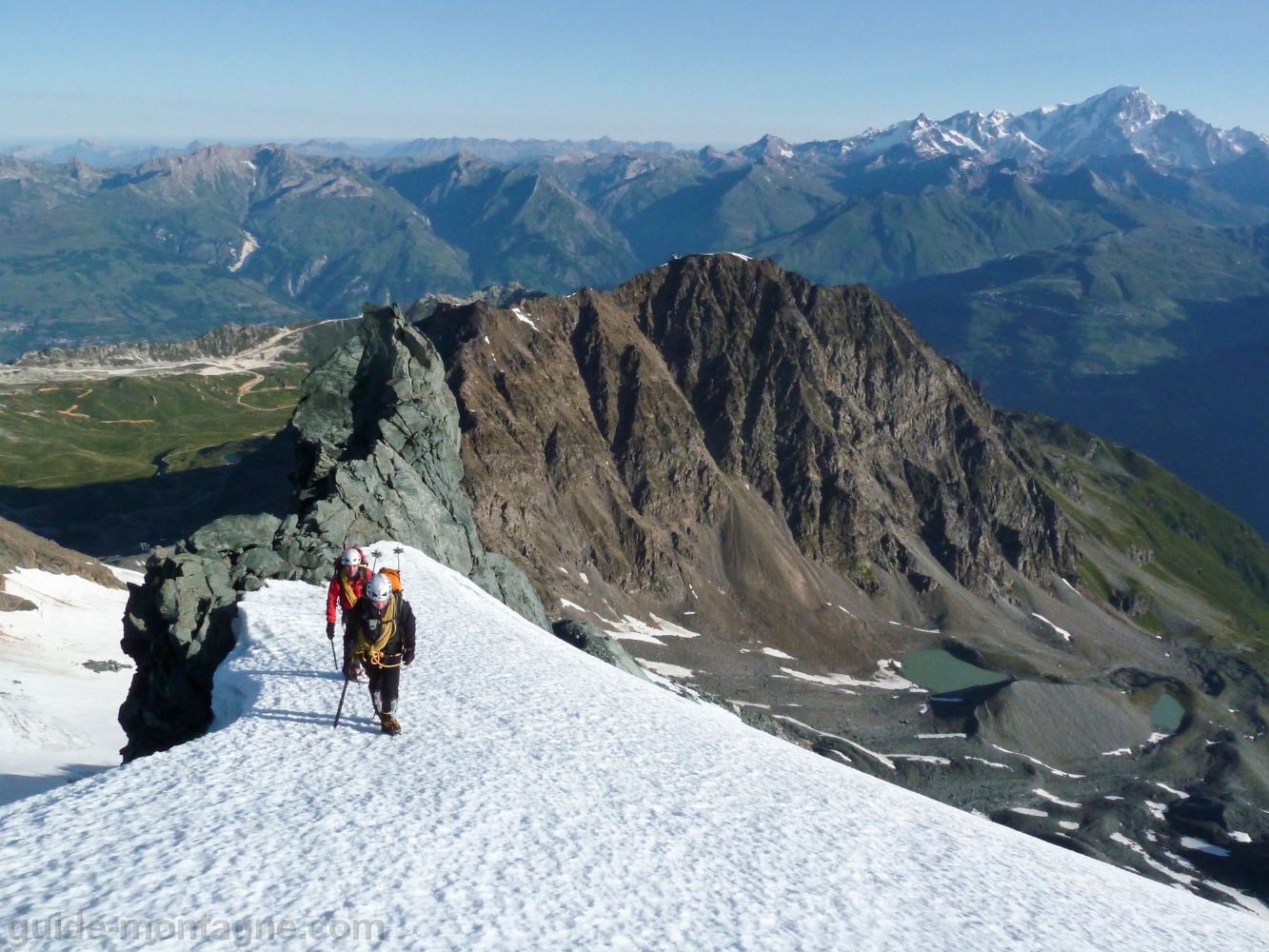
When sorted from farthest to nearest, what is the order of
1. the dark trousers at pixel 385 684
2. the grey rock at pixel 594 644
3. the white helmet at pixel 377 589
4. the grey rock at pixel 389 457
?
the grey rock at pixel 594 644
the grey rock at pixel 389 457
the dark trousers at pixel 385 684
the white helmet at pixel 377 589

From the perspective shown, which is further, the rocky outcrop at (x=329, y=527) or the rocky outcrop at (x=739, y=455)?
the rocky outcrop at (x=739, y=455)

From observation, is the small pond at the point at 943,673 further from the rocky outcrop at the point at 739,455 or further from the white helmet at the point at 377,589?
the white helmet at the point at 377,589

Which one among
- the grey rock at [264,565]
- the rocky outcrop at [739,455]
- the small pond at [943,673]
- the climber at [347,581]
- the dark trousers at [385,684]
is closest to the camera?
the dark trousers at [385,684]

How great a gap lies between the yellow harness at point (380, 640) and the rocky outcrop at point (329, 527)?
32.4ft

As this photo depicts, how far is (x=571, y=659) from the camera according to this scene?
1154 inches

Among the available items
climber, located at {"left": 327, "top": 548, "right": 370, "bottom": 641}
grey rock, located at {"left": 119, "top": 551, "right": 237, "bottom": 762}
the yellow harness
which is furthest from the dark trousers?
grey rock, located at {"left": 119, "top": 551, "right": 237, "bottom": 762}

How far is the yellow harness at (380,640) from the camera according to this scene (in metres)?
18.4

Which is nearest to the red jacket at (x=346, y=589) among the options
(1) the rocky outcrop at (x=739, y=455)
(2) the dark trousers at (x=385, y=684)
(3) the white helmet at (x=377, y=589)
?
(2) the dark trousers at (x=385, y=684)

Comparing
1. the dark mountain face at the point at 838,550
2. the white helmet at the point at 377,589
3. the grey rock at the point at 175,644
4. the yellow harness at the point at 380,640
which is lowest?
the dark mountain face at the point at 838,550

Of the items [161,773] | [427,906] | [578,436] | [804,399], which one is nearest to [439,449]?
[161,773]

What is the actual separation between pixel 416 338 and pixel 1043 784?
93.2 m

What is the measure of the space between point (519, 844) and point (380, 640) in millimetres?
5766

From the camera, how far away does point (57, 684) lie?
62.0 m

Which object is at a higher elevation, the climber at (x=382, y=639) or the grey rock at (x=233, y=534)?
the climber at (x=382, y=639)
